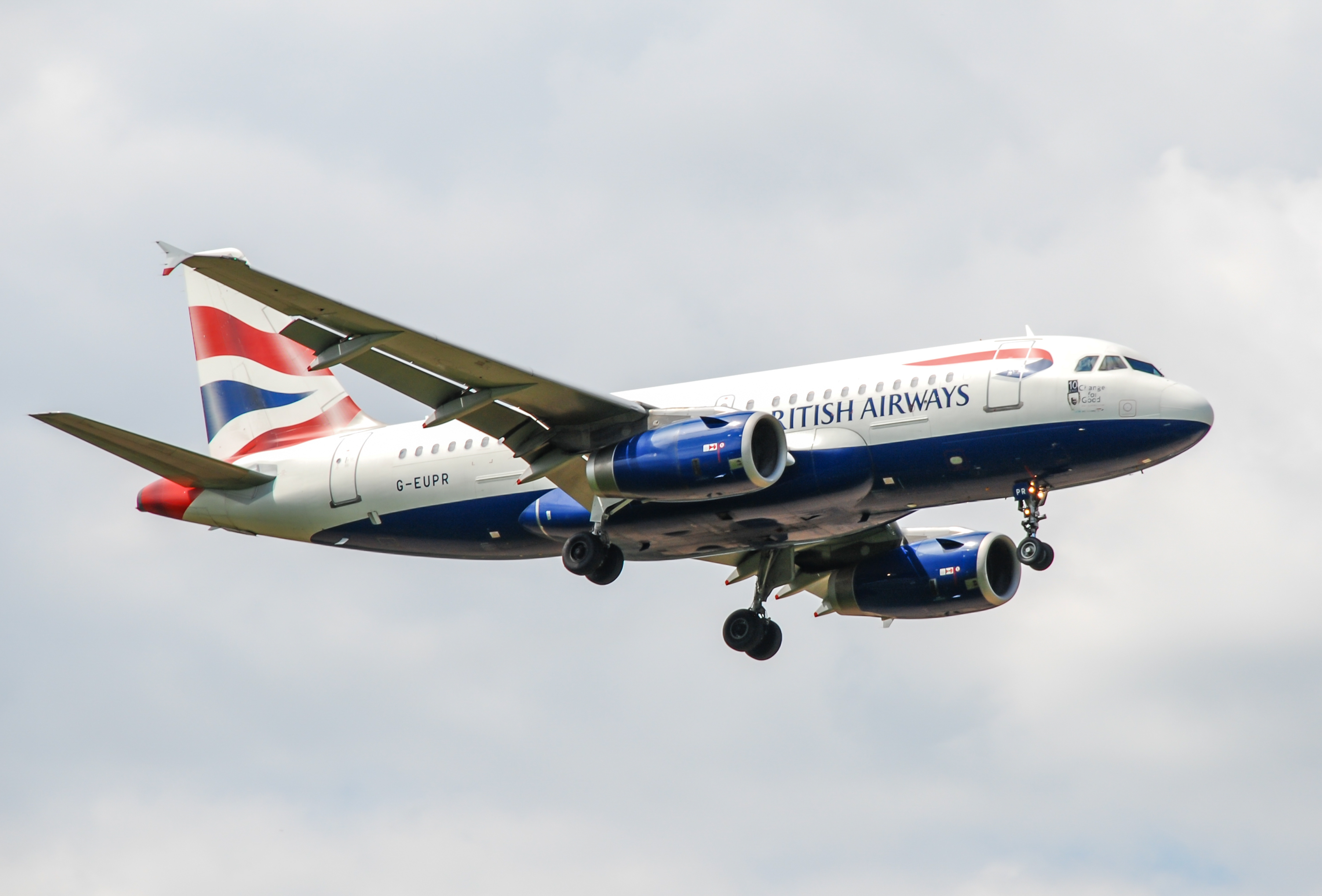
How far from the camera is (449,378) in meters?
37.2

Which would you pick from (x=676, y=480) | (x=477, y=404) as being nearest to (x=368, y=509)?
(x=477, y=404)

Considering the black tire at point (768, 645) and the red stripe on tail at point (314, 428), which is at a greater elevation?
the red stripe on tail at point (314, 428)

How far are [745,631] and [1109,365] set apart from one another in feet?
39.6

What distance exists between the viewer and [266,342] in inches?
1921

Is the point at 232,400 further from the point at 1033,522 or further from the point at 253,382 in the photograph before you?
the point at 1033,522

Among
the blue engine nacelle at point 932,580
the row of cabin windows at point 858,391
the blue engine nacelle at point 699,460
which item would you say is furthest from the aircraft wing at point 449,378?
the blue engine nacelle at point 932,580

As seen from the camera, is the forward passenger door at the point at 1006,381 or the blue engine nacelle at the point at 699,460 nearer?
the blue engine nacelle at the point at 699,460

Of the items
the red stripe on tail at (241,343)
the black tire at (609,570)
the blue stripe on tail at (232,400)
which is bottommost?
the black tire at (609,570)

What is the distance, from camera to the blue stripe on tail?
47.2 m

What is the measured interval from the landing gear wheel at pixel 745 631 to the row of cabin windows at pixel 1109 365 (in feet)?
37.6

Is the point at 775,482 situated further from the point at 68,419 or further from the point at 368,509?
the point at 68,419

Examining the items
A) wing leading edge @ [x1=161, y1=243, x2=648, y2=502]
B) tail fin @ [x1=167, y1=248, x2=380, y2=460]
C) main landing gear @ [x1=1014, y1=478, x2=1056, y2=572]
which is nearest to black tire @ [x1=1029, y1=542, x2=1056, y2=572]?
main landing gear @ [x1=1014, y1=478, x2=1056, y2=572]

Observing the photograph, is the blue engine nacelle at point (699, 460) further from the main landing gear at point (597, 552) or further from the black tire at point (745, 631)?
the black tire at point (745, 631)

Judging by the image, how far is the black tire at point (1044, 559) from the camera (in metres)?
37.3
